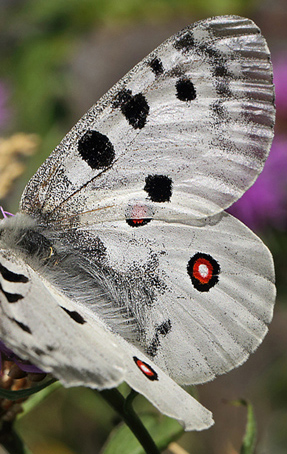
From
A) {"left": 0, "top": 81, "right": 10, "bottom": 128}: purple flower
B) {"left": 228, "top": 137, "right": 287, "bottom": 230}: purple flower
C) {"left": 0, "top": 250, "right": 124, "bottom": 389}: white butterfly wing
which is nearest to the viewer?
{"left": 0, "top": 250, "right": 124, "bottom": 389}: white butterfly wing

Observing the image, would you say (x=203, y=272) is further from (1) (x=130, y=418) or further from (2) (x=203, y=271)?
(1) (x=130, y=418)

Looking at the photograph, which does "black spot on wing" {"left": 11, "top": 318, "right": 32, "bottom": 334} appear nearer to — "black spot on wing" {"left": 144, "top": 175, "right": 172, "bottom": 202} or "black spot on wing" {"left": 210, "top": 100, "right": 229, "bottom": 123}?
"black spot on wing" {"left": 144, "top": 175, "right": 172, "bottom": 202}

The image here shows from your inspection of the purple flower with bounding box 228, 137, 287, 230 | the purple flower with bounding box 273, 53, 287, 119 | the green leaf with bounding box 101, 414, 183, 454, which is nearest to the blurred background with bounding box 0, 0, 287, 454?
the purple flower with bounding box 228, 137, 287, 230

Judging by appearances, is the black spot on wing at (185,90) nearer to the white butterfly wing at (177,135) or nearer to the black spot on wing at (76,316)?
the white butterfly wing at (177,135)

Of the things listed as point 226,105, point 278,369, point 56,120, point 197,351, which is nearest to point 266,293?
point 197,351

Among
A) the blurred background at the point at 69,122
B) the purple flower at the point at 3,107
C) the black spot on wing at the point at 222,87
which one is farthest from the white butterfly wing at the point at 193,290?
the purple flower at the point at 3,107

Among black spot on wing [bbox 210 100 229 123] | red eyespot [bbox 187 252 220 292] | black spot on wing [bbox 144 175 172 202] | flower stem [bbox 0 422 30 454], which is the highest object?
black spot on wing [bbox 210 100 229 123]

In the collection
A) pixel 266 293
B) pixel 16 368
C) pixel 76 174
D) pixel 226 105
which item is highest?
pixel 226 105

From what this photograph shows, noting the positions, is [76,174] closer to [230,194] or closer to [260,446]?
[230,194]
